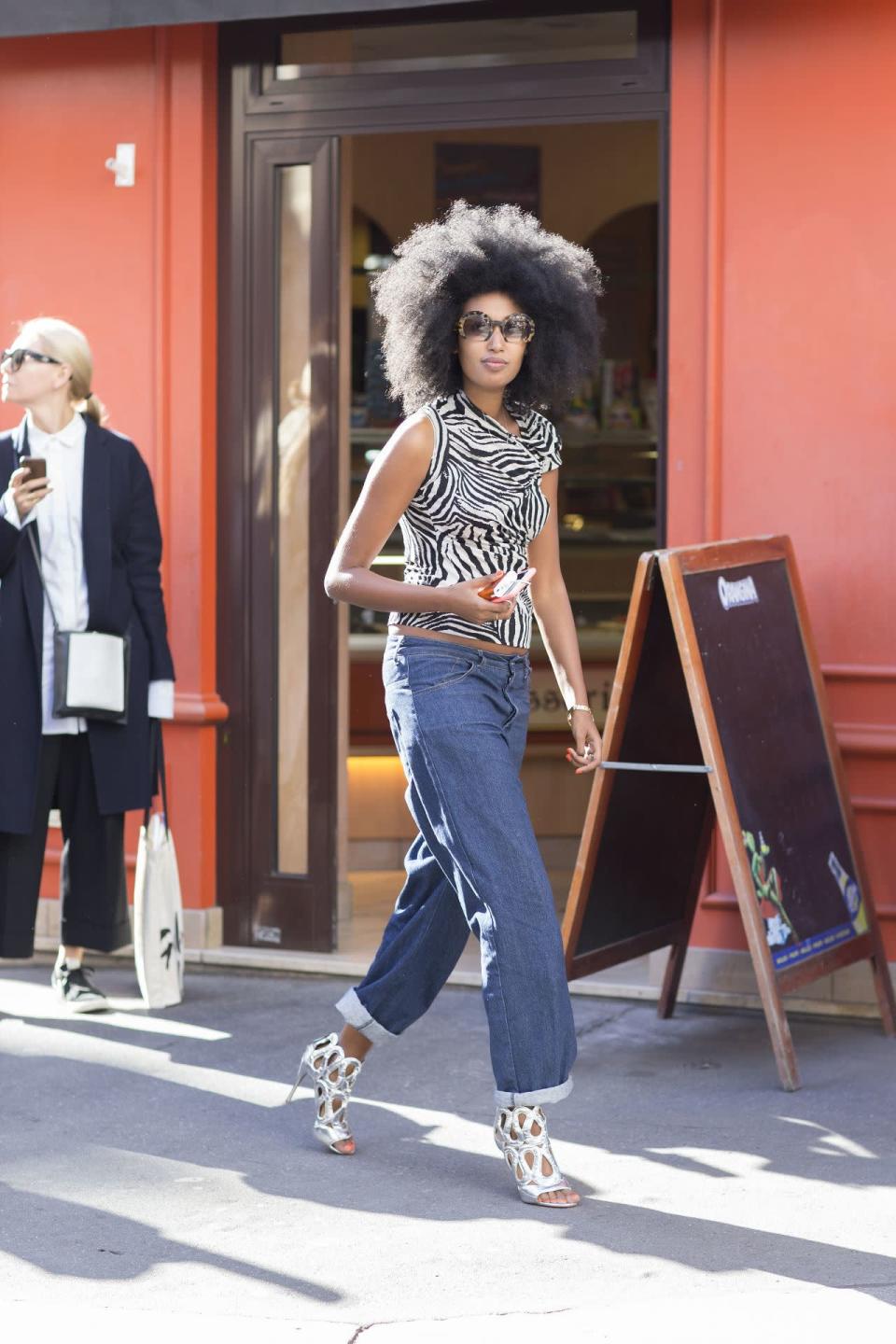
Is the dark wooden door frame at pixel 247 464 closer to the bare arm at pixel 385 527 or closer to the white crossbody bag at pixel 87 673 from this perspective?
the white crossbody bag at pixel 87 673

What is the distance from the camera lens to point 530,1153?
4129 millimetres

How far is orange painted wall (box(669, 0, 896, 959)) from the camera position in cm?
577

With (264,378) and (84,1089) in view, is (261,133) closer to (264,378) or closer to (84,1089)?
(264,378)

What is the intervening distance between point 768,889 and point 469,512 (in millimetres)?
1621

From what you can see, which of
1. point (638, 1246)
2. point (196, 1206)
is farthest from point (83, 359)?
point (638, 1246)

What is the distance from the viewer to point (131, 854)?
268 inches

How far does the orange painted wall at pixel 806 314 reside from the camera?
577 cm

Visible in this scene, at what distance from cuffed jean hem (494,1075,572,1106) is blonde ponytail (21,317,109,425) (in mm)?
2765

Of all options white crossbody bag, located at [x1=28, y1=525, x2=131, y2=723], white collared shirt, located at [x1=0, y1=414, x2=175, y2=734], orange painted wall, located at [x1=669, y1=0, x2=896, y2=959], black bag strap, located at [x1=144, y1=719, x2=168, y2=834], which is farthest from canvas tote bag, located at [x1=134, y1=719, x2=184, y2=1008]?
orange painted wall, located at [x1=669, y1=0, x2=896, y2=959]

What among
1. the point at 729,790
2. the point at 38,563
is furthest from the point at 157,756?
the point at 729,790

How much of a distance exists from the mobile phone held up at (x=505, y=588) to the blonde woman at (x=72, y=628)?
207 centimetres

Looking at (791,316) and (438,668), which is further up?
(791,316)

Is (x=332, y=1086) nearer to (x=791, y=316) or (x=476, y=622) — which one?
(x=476, y=622)

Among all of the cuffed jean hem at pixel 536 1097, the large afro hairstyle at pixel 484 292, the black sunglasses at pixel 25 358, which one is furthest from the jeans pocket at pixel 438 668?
the black sunglasses at pixel 25 358
